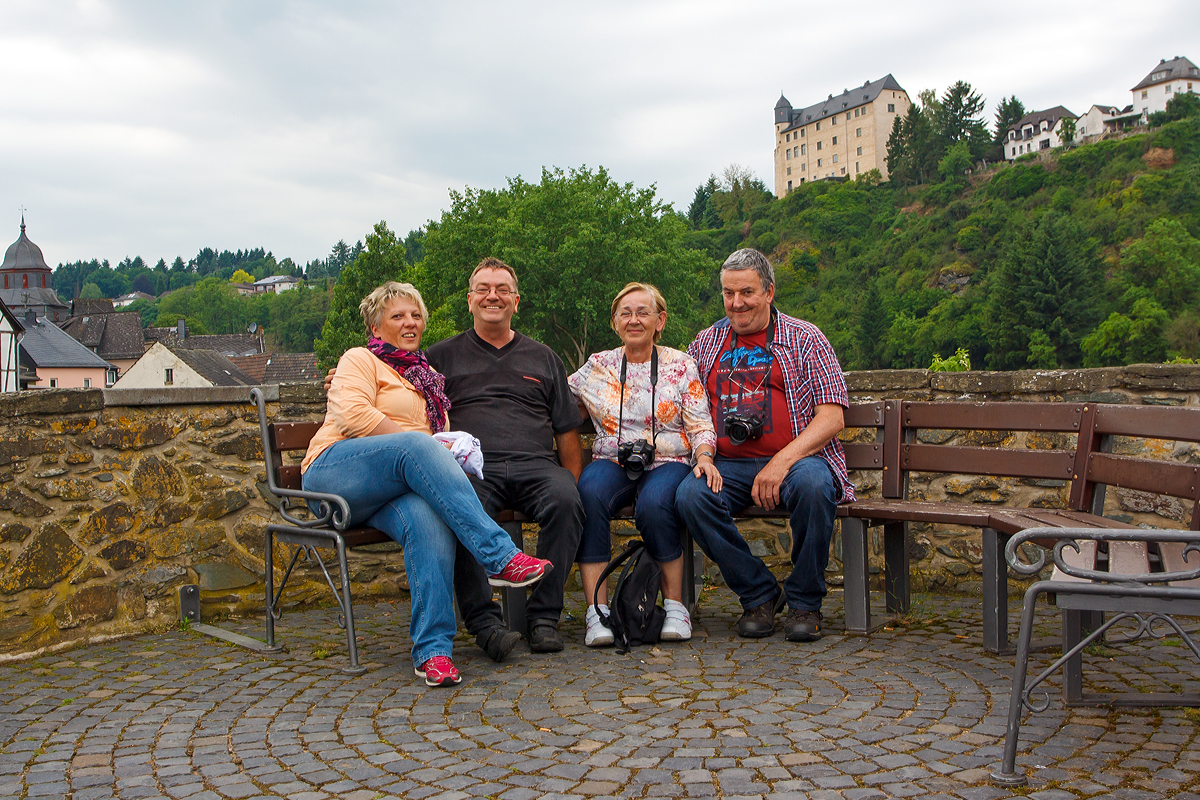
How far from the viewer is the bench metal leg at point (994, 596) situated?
3559mm

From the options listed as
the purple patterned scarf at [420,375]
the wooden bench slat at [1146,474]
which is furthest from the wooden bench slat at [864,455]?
the purple patterned scarf at [420,375]

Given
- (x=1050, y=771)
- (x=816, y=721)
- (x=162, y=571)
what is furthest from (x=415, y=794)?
(x=162, y=571)

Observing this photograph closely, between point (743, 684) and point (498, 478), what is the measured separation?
1332 millimetres

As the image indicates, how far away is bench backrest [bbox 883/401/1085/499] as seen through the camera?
3.83m

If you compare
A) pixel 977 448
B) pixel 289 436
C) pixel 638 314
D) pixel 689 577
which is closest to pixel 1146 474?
pixel 977 448

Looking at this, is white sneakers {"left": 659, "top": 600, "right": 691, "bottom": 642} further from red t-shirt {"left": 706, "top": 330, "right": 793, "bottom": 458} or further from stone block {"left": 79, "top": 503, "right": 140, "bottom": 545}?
stone block {"left": 79, "top": 503, "right": 140, "bottom": 545}

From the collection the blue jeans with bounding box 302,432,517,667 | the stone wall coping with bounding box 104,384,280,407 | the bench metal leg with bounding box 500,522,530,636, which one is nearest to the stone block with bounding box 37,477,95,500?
the stone wall coping with bounding box 104,384,280,407

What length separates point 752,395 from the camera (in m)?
4.20

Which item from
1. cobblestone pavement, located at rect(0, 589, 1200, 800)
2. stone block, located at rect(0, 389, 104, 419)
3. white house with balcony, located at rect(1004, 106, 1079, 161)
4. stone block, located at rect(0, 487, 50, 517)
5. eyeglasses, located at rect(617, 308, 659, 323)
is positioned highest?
white house with balcony, located at rect(1004, 106, 1079, 161)

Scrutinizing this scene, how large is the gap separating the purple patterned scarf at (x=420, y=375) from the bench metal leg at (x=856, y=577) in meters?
1.74

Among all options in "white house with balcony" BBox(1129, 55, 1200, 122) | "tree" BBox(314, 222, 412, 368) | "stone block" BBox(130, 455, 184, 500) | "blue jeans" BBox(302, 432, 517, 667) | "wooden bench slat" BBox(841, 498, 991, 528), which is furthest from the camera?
"white house with balcony" BBox(1129, 55, 1200, 122)

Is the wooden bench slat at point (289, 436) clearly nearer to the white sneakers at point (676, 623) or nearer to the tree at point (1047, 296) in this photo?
the white sneakers at point (676, 623)

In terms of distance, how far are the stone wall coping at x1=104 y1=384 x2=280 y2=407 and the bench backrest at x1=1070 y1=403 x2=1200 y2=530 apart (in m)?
3.50

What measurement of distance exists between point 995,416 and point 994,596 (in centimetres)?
83
